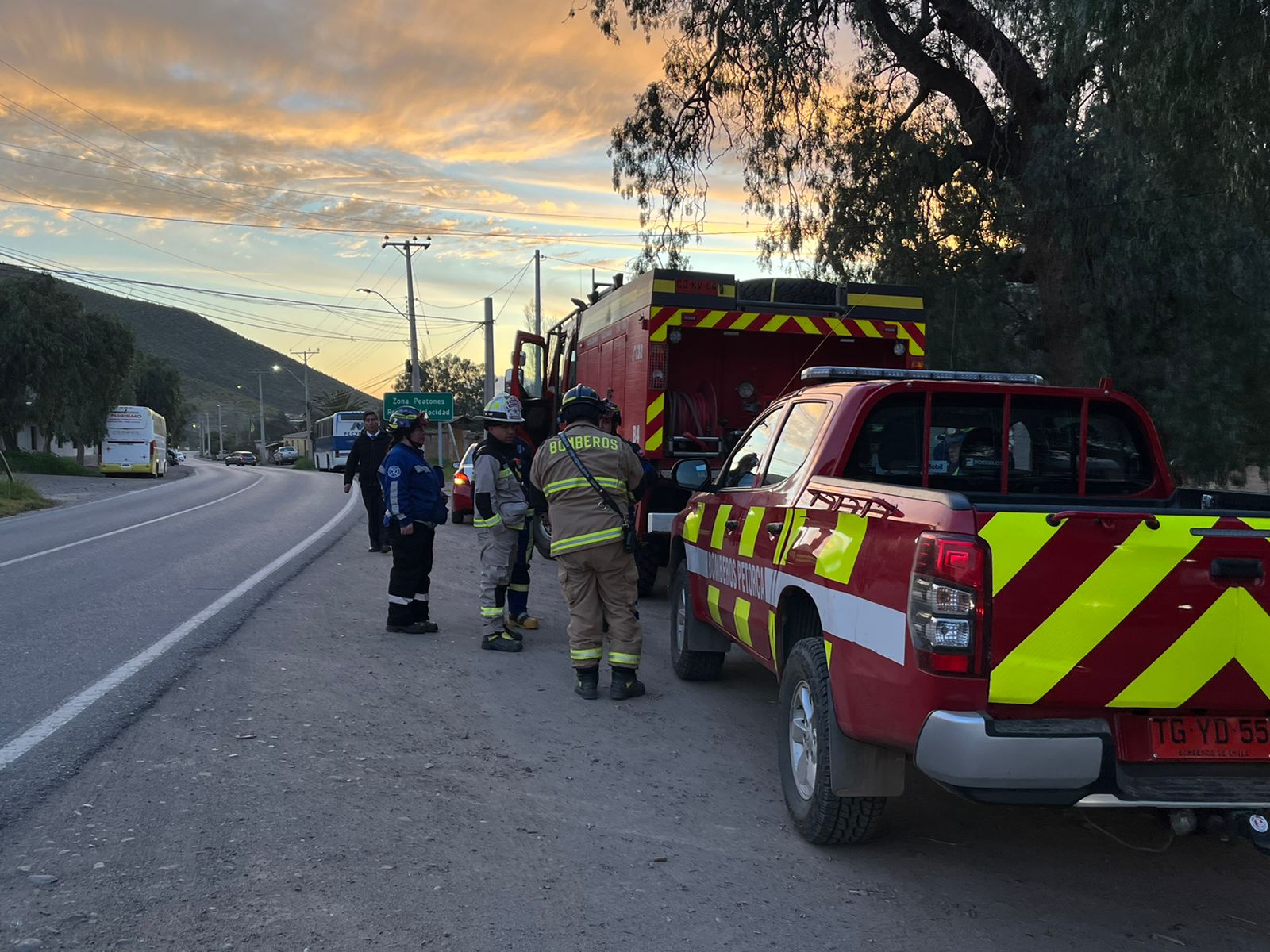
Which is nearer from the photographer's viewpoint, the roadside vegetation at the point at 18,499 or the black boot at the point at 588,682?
the black boot at the point at 588,682

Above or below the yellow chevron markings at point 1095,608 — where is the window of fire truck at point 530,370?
above

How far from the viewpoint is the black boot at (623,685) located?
6.30 m

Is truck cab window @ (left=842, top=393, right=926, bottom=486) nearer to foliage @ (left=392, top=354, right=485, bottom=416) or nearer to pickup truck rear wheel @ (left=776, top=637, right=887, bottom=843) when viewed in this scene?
pickup truck rear wheel @ (left=776, top=637, right=887, bottom=843)

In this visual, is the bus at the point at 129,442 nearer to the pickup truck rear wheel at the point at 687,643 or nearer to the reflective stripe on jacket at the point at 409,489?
the reflective stripe on jacket at the point at 409,489

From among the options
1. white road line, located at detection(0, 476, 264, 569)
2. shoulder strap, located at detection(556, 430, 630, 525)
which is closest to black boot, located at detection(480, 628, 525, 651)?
shoulder strap, located at detection(556, 430, 630, 525)

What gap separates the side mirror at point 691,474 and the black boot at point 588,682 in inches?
50.2

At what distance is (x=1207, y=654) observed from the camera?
3.28 meters

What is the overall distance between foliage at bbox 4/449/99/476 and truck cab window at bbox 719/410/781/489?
47.5 metres

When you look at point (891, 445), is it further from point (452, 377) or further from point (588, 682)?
point (452, 377)

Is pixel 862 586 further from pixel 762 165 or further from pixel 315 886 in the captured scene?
pixel 762 165

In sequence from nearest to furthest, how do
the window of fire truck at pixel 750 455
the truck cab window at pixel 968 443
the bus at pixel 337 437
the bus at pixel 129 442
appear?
the truck cab window at pixel 968 443
the window of fire truck at pixel 750 455
the bus at pixel 129 442
the bus at pixel 337 437

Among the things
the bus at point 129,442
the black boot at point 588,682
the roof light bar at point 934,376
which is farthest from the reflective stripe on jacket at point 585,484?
the bus at point 129,442

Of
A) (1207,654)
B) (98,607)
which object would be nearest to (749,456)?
(1207,654)

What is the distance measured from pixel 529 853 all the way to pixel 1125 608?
2.28 meters
